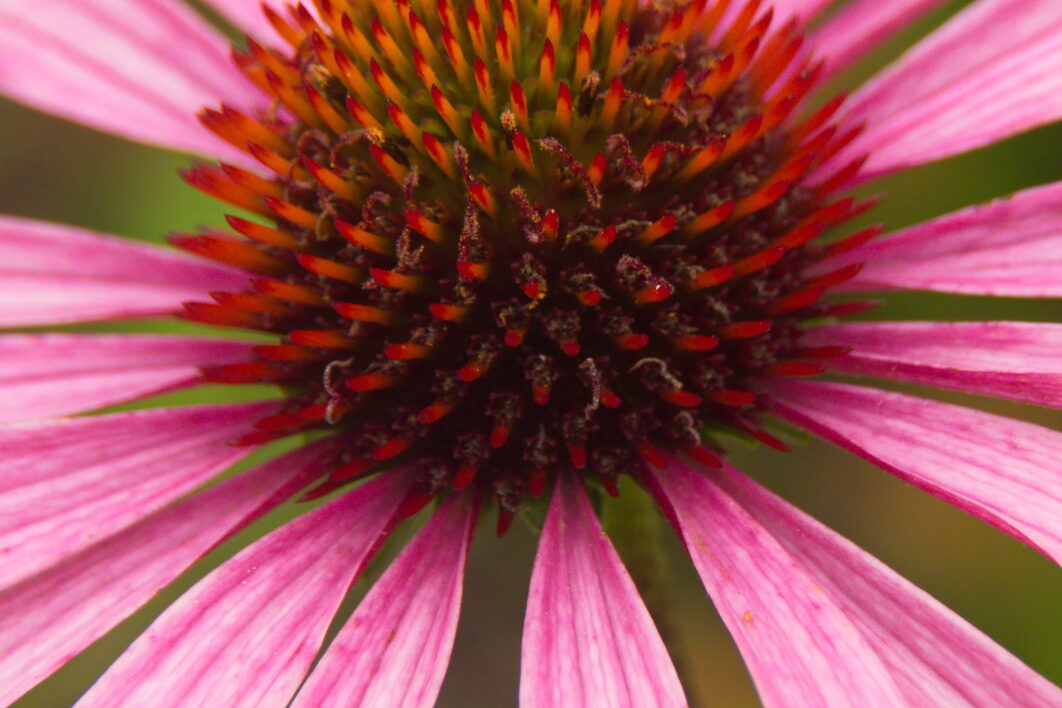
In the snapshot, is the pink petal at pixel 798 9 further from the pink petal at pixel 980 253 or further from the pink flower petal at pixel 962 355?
the pink flower petal at pixel 962 355

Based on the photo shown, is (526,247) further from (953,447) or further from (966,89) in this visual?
(966,89)

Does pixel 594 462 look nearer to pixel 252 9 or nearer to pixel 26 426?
pixel 26 426

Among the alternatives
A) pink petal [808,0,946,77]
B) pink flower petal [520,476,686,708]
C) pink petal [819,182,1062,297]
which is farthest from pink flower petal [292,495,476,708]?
pink petal [808,0,946,77]

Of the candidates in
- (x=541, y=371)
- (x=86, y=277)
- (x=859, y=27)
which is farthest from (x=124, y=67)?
(x=859, y=27)

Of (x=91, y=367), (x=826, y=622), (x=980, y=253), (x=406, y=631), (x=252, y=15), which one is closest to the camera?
(x=826, y=622)

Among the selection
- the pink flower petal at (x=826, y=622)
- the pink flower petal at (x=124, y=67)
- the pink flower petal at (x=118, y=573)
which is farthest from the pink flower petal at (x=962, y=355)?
the pink flower petal at (x=124, y=67)

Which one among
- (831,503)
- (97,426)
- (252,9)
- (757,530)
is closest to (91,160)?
(252,9)
